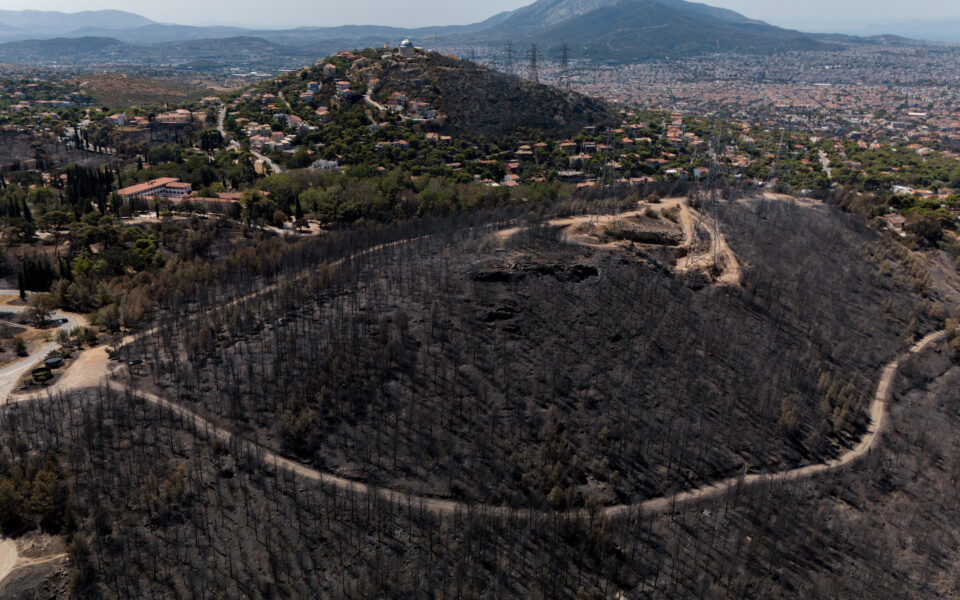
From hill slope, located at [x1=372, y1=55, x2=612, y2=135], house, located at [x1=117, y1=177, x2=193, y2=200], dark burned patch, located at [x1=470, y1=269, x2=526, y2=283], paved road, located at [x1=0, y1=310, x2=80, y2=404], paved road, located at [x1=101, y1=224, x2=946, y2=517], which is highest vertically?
hill slope, located at [x1=372, y1=55, x2=612, y2=135]

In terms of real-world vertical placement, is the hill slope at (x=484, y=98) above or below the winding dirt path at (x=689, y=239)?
above

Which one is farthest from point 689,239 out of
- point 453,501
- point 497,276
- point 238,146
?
point 238,146

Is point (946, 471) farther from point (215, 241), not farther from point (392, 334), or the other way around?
point (215, 241)

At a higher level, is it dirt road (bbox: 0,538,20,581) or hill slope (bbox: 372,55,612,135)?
hill slope (bbox: 372,55,612,135)

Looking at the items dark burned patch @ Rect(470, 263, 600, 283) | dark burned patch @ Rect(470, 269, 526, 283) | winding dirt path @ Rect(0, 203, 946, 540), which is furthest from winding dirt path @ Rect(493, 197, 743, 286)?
winding dirt path @ Rect(0, 203, 946, 540)

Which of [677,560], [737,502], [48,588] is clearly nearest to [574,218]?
[737,502]

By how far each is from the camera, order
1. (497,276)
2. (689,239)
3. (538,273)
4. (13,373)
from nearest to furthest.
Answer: (13,373), (497,276), (538,273), (689,239)

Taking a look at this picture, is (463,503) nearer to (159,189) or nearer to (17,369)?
(17,369)

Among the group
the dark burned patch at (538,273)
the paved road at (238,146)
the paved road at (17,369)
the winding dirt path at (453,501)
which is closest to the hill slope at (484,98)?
the paved road at (238,146)

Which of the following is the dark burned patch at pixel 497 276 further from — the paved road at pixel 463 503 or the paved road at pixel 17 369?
Result: the paved road at pixel 17 369

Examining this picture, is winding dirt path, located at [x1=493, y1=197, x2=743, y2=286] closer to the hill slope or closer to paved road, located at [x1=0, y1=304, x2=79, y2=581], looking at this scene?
paved road, located at [x1=0, y1=304, x2=79, y2=581]
